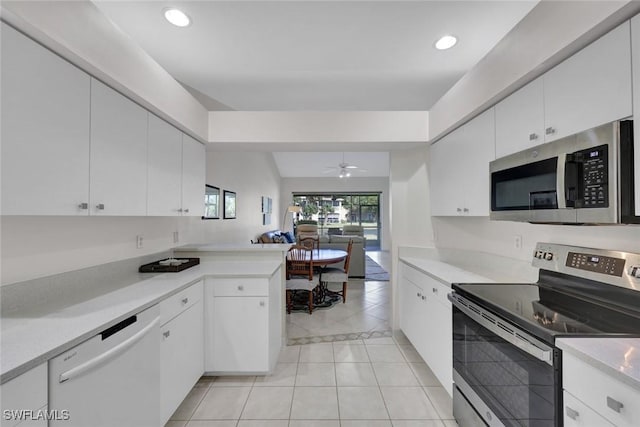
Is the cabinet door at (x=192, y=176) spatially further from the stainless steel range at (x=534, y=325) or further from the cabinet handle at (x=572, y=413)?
the cabinet handle at (x=572, y=413)

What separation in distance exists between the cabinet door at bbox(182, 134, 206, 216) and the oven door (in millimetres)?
2163

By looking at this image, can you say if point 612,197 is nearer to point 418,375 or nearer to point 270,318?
point 418,375

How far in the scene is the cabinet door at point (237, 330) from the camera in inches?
89.1

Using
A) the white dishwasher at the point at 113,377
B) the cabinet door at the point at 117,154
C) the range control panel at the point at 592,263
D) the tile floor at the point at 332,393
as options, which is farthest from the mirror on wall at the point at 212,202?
the range control panel at the point at 592,263

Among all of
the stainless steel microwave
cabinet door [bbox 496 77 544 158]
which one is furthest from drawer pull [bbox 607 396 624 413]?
cabinet door [bbox 496 77 544 158]

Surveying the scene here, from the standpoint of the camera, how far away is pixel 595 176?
115 centimetres

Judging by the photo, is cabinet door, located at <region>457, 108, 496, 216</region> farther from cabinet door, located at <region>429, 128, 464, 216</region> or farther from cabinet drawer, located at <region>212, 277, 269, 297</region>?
cabinet drawer, located at <region>212, 277, 269, 297</region>

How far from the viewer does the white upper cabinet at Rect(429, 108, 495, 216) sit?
1.97 meters

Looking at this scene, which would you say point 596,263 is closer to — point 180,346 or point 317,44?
point 317,44

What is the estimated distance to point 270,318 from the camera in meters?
2.36

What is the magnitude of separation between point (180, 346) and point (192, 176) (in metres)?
1.38

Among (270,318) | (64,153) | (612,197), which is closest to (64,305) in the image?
(64,153)

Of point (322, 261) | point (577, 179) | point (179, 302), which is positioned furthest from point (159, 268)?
point (577, 179)

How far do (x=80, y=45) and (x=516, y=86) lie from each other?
7.42 ft
